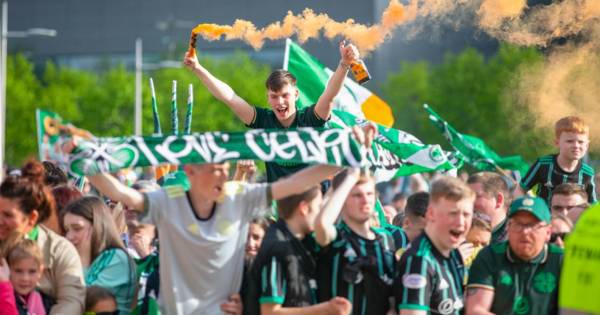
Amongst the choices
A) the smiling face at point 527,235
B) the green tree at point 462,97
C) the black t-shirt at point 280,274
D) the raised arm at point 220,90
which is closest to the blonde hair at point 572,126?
the raised arm at point 220,90

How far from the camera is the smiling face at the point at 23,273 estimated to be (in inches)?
302

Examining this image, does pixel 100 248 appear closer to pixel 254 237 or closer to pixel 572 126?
pixel 254 237

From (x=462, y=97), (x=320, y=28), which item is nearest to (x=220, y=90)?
(x=320, y=28)

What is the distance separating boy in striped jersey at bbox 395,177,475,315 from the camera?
729cm

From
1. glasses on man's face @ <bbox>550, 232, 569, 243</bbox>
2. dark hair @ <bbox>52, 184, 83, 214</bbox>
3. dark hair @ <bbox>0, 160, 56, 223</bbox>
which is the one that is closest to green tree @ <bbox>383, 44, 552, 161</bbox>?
dark hair @ <bbox>52, 184, 83, 214</bbox>

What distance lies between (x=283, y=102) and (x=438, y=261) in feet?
9.12

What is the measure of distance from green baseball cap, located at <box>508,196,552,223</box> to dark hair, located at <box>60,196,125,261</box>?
261 centimetres

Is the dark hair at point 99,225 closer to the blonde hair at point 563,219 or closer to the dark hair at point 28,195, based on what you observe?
the dark hair at point 28,195

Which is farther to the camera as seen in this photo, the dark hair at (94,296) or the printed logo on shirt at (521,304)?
the dark hair at (94,296)

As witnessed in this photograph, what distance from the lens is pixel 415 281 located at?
287 inches

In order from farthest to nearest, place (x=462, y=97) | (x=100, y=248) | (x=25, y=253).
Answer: (x=462, y=97), (x=100, y=248), (x=25, y=253)

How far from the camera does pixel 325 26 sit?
462 inches

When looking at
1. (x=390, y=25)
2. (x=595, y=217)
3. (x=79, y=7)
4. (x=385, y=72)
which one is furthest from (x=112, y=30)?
(x=595, y=217)

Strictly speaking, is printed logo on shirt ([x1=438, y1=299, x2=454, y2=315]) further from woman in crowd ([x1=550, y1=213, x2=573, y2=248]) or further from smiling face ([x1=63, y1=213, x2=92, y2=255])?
smiling face ([x1=63, y1=213, x2=92, y2=255])
